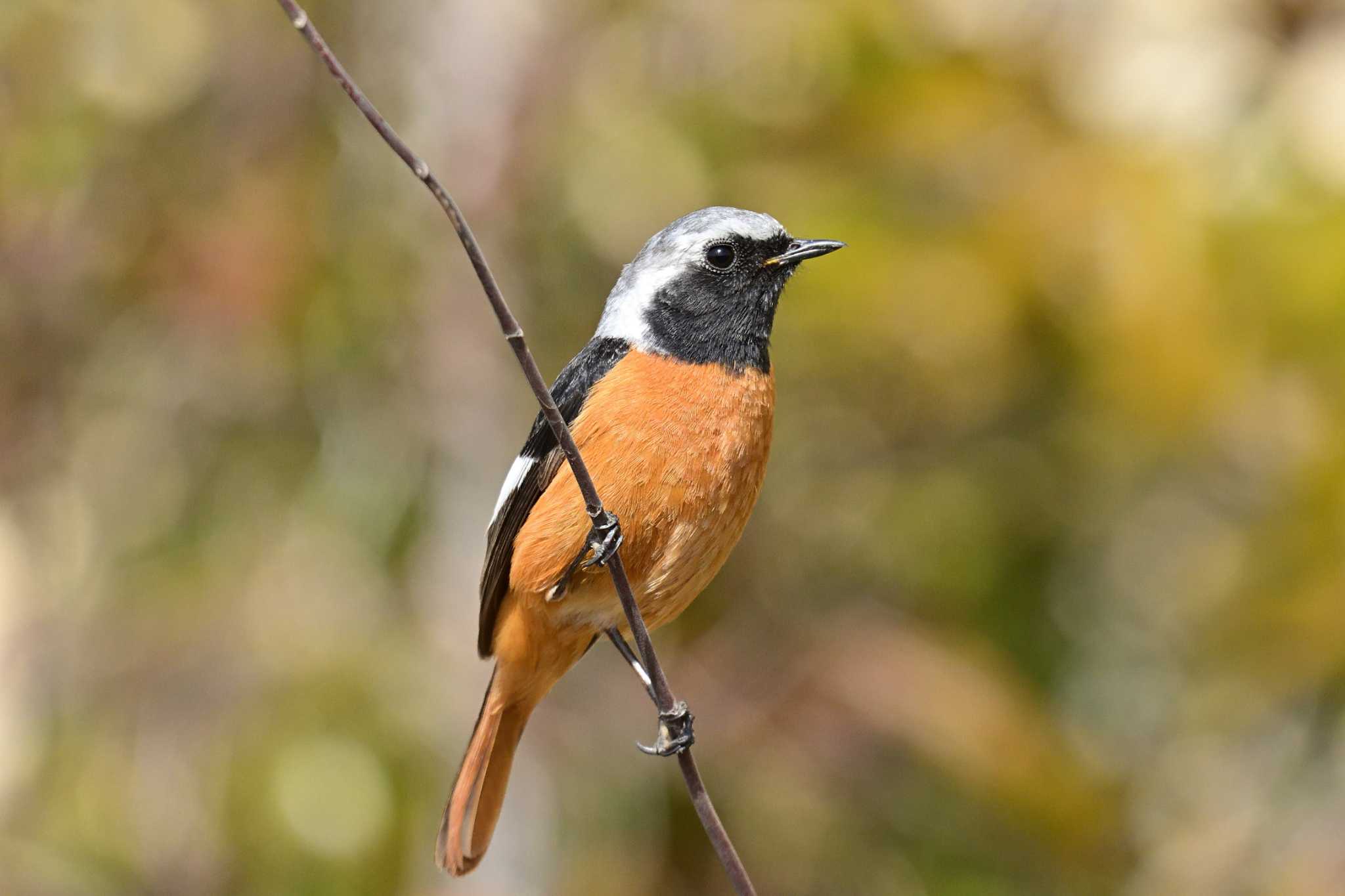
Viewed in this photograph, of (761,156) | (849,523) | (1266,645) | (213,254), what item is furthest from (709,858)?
(213,254)

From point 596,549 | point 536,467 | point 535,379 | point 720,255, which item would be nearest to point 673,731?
point 596,549

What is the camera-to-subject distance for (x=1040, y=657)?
20.4 ft

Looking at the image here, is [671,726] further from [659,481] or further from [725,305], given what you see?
[725,305]

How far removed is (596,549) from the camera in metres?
3.13

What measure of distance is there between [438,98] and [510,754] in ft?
10.7

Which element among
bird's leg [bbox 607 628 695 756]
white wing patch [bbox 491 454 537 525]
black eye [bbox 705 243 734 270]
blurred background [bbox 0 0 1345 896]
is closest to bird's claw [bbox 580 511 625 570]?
bird's leg [bbox 607 628 695 756]

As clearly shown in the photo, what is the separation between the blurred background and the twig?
254 centimetres

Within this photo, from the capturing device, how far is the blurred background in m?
5.14

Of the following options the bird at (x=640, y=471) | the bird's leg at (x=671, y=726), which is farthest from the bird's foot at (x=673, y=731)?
the bird at (x=640, y=471)

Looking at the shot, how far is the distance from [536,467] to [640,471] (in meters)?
0.50

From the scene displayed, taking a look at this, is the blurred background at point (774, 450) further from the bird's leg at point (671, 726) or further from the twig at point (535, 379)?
the twig at point (535, 379)

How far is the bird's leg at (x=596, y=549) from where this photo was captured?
3027 mm

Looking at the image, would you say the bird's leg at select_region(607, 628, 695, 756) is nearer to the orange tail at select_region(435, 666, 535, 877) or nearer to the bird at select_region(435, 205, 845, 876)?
the bird at select_region(435, 205, 845, 876)

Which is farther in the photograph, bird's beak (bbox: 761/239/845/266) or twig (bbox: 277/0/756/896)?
bird's beak (bbox: 761/239/845/266)
